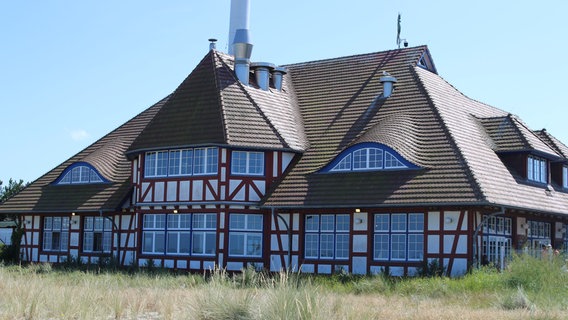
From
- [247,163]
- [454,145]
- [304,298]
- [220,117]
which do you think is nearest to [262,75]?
[220,117]

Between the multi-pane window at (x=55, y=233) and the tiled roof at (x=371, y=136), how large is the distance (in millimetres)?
11276

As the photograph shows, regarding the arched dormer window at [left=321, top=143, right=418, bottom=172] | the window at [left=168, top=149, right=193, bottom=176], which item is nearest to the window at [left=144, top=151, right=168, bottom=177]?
the window at [left=168, top=149, right=193, bottom=176]

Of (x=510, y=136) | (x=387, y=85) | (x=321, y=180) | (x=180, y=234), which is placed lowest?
(x=180, y=234)

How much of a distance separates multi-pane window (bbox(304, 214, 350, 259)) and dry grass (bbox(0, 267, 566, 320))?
7745 mm

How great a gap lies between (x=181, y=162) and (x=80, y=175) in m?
7.39

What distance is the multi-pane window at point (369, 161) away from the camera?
94.3 feet

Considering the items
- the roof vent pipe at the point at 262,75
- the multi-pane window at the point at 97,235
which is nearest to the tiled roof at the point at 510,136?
the roof vent pipe at the point at 262,75

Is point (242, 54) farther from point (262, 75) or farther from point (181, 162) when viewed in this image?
point (181, 162)

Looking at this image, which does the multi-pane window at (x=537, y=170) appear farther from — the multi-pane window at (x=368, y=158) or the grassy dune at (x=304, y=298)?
the grassy dune at (x=304, y=298)

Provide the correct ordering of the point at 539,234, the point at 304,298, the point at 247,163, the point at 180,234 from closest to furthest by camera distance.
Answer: the point at 304,298 → the point at 247,163 → the point at 180,234 → the point at 539,234

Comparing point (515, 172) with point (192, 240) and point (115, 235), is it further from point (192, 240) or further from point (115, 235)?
point (115, 235)

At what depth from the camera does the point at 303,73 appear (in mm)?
37406

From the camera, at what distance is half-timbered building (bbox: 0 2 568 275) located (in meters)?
27.9

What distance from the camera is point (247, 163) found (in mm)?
30828
